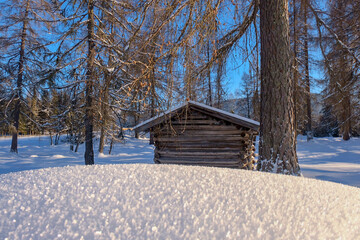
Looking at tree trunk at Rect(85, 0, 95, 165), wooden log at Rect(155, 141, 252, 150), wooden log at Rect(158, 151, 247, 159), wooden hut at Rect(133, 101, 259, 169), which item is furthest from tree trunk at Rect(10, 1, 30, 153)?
wooden log at Rect(158, 151, 247, 159)

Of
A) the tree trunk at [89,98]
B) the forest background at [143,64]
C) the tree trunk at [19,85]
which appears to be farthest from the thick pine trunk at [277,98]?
the tree trunk at [19,85]

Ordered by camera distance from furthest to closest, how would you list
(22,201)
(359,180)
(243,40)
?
(359,180) → (243,40) → (22,201)

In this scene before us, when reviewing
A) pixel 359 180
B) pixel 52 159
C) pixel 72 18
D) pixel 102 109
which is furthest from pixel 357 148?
pixel 52 159

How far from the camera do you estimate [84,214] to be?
0.91 metres

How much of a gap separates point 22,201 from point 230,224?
98 centimetres

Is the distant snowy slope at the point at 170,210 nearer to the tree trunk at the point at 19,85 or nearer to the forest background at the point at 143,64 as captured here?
the forest background at the point at 143,64

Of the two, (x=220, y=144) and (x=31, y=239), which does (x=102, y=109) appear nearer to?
(x=220, y=144)

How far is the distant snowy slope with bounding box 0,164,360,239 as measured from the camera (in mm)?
798

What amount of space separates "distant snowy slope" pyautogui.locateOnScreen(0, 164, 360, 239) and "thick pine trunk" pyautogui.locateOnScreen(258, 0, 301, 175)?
2.81 metres

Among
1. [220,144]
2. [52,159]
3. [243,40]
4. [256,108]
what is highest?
[243,40]

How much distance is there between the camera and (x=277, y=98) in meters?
4.21

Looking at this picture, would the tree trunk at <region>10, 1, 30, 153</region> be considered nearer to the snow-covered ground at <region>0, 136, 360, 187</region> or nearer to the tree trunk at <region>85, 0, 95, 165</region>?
the snow-covered ground at <region>0, 136, 360, 187</region>

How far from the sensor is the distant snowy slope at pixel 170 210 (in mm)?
798

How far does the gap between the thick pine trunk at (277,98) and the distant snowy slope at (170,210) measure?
281cm
